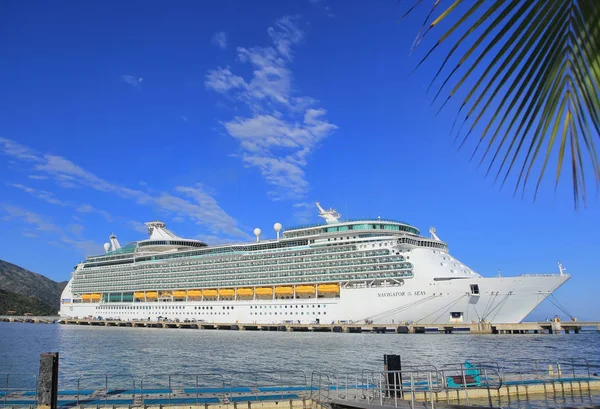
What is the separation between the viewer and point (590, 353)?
4003cm

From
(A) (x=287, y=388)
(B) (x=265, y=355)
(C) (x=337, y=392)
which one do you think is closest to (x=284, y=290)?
(B) (x=265, y=355)

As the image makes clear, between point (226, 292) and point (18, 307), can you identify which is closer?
point (226, 292)

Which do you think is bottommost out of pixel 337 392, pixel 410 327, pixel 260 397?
pixel 260 397

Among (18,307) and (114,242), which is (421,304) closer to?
(114,242)

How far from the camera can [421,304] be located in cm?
5862

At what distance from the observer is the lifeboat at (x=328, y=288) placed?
6744 cm

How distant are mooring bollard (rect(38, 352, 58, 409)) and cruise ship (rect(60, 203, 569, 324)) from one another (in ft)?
158

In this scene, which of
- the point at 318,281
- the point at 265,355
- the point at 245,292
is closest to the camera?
the point at 265,355

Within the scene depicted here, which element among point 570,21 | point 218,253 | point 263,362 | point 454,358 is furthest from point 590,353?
point 218,253

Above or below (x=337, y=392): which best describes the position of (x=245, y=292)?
above

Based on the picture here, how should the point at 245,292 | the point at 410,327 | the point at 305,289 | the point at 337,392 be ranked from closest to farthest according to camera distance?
the point at 337,392 → the point at 410,327 → the point at 305,289 → the point at 245,292

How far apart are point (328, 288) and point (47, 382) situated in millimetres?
54879

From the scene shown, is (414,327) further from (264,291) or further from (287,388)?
(287,388)

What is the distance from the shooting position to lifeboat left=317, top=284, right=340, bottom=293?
221ft
